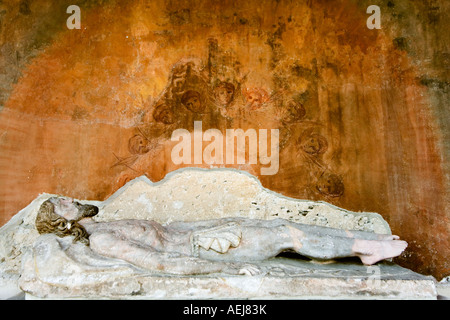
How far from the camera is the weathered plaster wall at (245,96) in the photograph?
17.3 feet

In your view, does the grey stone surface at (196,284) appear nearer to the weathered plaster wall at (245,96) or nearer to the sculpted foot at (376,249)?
the sculpted foot at (376,249)

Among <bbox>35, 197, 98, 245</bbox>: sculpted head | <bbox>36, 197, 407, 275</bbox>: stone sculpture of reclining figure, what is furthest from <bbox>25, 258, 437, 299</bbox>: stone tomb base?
<bbox>35, 197, 98, 245</bbox>: sculpted head

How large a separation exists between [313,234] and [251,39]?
10.1 feet

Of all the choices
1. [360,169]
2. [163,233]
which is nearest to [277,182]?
[360,169]

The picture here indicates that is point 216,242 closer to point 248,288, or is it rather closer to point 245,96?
point 248,288

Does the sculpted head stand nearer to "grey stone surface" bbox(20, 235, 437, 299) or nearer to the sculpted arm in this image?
the sculpted arm

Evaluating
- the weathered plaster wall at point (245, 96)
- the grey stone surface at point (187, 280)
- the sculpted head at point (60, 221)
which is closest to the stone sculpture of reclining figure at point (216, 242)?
the sculpted head at point (60, 221)

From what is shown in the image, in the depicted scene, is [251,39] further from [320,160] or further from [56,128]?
[56,128]

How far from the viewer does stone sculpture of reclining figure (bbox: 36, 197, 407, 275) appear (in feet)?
12.3

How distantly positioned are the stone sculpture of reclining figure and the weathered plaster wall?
4.23 ft

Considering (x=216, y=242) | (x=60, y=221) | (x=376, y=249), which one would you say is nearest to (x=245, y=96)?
(x=216, y=242)

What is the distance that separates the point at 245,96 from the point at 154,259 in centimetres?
283

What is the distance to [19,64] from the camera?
548 centimetres

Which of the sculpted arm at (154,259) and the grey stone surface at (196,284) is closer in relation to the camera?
the grey stone surface at (196,284)
